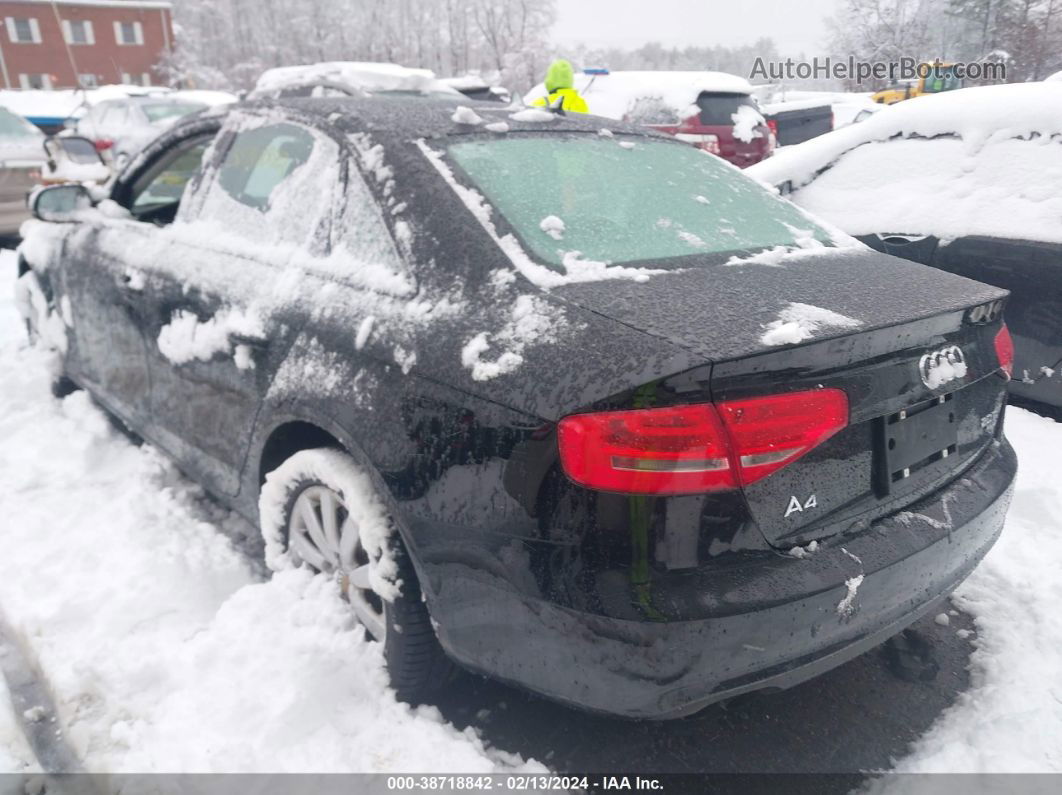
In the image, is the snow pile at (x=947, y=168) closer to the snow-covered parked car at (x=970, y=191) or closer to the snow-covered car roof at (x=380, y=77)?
the snow-covered parked car at (x=970, y=191)

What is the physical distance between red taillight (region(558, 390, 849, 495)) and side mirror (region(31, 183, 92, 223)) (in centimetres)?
336

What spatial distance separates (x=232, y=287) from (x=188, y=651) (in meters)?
1.14

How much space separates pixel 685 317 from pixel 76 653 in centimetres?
203

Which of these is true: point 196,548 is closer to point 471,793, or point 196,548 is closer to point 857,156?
point 471,793

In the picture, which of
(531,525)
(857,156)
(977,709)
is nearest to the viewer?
(531,525)

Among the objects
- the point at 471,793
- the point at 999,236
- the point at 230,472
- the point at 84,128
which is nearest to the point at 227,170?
the point at 230,472

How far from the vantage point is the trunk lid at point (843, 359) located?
1.64 meters

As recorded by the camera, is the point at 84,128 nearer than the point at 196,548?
No

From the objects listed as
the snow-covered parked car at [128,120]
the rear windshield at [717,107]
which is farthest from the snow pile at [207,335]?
the snow-covered parked car at [128,120]

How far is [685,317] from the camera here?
1726mm

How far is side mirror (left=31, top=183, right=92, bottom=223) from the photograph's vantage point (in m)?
3.84

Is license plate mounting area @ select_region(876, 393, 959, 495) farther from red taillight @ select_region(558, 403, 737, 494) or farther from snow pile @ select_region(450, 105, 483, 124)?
snow pile @ select_region(450, 105, 483, 124)

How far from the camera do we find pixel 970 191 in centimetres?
407

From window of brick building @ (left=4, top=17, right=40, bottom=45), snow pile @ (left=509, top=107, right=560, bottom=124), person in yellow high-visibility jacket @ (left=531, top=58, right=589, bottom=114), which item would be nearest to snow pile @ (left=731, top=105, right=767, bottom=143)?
person in yellow high-visibility jacket @ (left=531, top=58, right=589, bottom=114)
